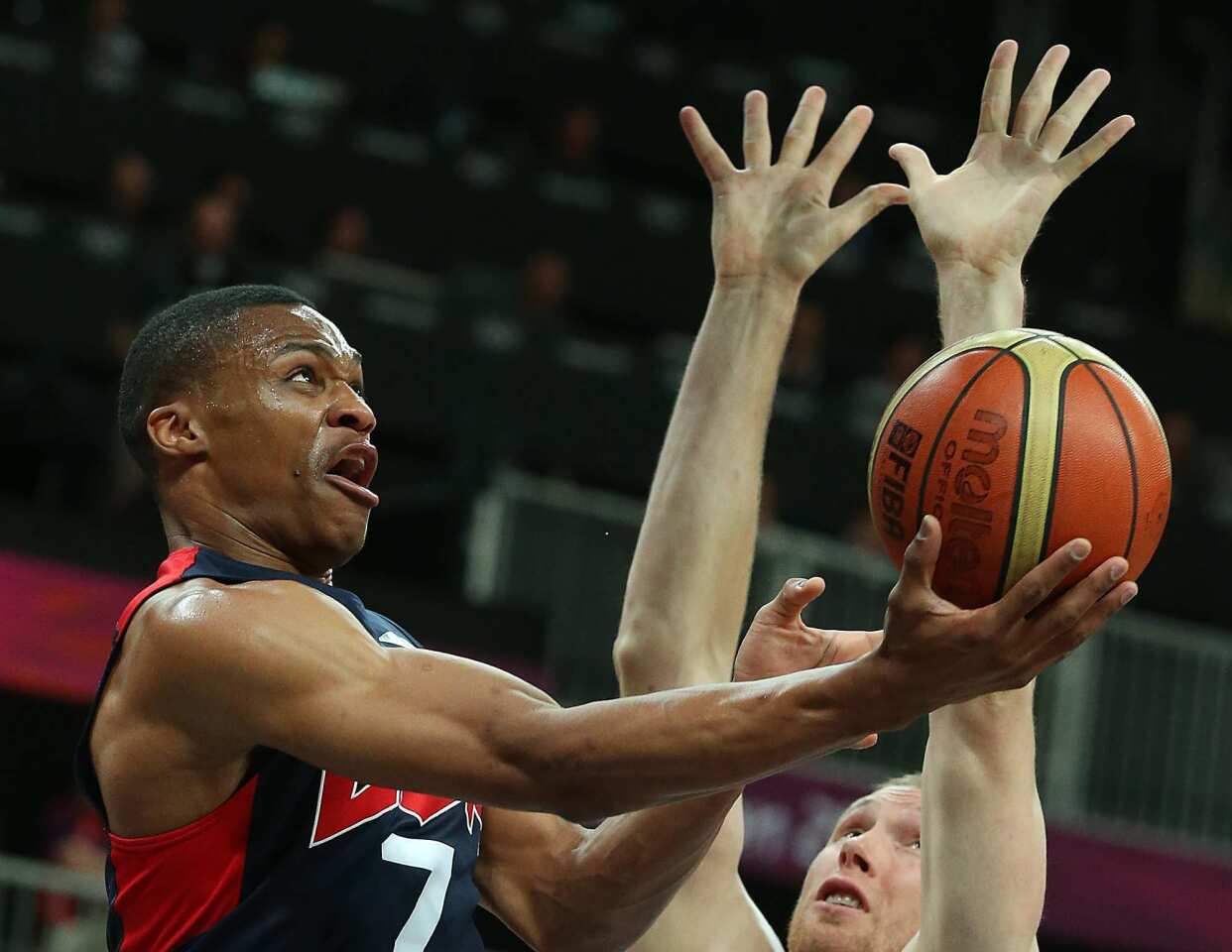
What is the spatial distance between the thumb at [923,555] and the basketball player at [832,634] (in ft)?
3.40

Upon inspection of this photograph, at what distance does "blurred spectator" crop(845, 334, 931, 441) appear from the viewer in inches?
529

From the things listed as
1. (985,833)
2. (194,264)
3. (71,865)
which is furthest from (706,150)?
(194,264)

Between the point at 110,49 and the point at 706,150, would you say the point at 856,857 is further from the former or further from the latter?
the point at 110,49

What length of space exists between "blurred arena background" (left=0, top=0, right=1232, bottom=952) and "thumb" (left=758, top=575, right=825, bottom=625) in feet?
19.3

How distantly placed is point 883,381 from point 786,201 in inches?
368

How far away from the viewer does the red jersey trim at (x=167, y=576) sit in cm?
351

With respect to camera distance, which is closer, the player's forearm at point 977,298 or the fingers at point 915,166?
the player's forearm at point 977,298

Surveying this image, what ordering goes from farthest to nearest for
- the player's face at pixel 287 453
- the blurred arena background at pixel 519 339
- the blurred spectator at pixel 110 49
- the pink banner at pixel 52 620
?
the blurred spectator at pixel 110 49 → the blurred arena background at pixel 519 339 → the pink banner at pixel 52 620 → the player's face at pixel 287 453

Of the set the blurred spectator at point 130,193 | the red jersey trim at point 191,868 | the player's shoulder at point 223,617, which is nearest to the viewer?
the player's shoulder at point 223,617

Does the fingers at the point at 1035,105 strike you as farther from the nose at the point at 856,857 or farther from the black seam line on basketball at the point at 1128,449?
the nose at the point at 856,857

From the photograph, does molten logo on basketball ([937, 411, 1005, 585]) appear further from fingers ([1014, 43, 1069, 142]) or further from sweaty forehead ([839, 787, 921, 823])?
sweaty forehead ([839, 787, 921, 823])

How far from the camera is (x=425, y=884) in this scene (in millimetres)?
3645

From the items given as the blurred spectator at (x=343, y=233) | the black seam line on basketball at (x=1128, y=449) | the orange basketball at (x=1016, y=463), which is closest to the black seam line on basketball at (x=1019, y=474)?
the orange basketball at (x=1016, y=463)

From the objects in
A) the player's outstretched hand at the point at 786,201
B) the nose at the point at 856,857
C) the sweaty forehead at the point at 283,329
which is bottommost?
the nose at the point at 856,857
